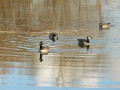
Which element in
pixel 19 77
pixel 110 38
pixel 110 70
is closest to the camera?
pixel 19 77

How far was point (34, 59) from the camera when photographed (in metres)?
19.6

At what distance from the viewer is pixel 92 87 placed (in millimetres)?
13805

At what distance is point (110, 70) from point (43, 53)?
548 cm

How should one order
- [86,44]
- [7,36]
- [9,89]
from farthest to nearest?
[7,36] → [86,44] → [9,89]

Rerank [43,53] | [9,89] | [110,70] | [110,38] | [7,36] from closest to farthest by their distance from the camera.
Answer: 1. [9,89]
2. [110,70]
3. [43,53]
4. [110,38]
5. [7,36]

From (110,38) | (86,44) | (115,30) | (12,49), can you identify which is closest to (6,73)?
(12,49)

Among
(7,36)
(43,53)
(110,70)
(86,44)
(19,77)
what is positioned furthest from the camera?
(7,36)

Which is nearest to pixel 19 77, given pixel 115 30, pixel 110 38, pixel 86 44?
pixel 86 44

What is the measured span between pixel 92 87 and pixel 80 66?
3775 mm

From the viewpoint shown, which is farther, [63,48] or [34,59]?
[63,48]

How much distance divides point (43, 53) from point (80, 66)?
4027 millimetres

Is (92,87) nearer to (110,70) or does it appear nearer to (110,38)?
(110,70)

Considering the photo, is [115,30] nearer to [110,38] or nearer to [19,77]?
[110,38]

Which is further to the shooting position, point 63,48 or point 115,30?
point 115,30
